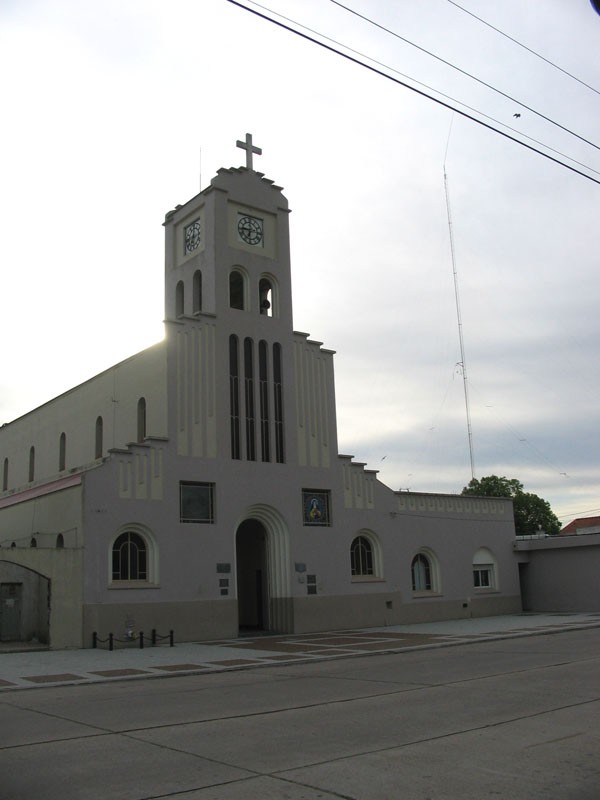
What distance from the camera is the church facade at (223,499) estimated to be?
26.5 m

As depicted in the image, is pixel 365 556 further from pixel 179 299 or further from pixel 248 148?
pixel 248 148

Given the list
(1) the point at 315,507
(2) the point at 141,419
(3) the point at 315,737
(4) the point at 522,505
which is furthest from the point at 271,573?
(4) the point at 522,505

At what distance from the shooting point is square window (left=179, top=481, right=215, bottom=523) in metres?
28.8

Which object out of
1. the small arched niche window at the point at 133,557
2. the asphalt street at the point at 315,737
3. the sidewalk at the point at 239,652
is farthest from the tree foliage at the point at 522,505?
the asphalt street at the point at 315,737

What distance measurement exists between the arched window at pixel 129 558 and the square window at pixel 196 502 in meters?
1.80

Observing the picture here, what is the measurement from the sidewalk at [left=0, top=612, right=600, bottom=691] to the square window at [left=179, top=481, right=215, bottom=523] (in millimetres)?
4496

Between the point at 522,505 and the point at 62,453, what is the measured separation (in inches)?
1826

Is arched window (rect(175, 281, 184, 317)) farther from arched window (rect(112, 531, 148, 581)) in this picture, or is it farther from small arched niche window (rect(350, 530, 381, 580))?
small arched niche window (rect(350, 530, 381, 580))

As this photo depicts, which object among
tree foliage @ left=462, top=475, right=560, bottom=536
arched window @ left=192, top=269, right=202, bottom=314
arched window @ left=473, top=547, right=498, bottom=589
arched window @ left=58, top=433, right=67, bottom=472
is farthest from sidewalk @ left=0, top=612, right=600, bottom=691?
tree foliage @ left=462, top=475, right=560, bottom=536

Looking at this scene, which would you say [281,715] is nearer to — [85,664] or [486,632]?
[85,664]

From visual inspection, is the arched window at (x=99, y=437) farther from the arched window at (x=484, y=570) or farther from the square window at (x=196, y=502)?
the arched window at (x=484, y=570)

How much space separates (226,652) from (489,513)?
2107cm

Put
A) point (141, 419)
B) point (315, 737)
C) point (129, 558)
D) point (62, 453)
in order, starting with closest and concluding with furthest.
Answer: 1. point (315, 737)
2. point (129, 558)
3. point (141, 419)
4. point (62, 453)

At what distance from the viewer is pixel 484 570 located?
3975cm
